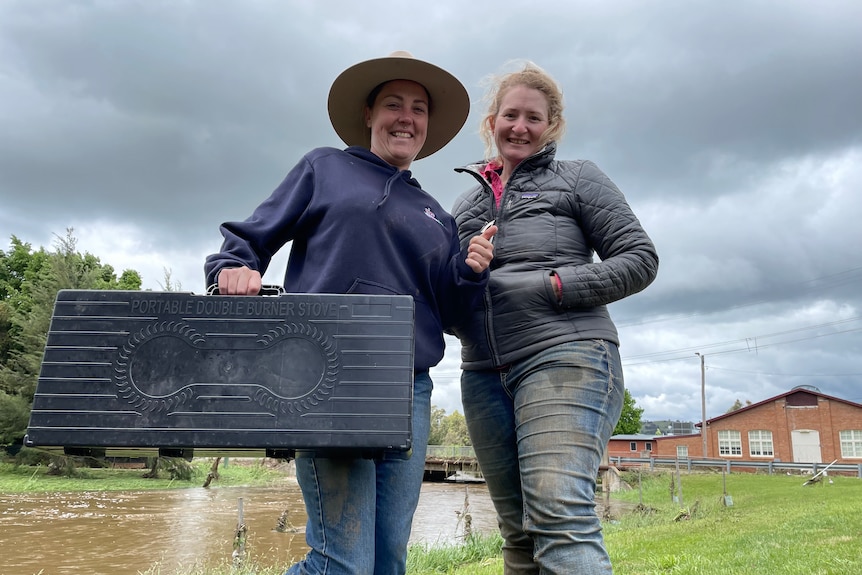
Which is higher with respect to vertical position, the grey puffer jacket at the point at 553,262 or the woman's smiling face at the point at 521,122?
the woman's smiling face at the point at 521,122

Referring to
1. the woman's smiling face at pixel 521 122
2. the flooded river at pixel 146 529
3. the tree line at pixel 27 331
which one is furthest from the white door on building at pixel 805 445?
the woman's smiling face at pixel 521 122

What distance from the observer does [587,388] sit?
1959 millimetres

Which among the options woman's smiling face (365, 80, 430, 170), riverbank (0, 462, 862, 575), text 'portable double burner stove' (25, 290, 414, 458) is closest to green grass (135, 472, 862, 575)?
riverbank (0, 462, 862, 575)

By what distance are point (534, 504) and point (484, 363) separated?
1.69 ft

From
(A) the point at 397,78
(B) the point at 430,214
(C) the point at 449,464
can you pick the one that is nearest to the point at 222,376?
(B) the point at 430,214

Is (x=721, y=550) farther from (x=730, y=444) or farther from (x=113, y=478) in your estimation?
(x=730, y=444)

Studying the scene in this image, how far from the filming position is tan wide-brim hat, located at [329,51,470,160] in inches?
83.0

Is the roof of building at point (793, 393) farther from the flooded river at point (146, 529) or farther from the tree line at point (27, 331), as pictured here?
the tree line at point (27, 331)

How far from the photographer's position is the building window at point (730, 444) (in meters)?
35.6

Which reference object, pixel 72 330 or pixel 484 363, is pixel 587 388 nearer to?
pixel 484 363

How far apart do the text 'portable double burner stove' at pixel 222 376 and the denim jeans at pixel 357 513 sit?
0.70 ft

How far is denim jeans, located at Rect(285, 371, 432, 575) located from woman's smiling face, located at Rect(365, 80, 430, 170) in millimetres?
929

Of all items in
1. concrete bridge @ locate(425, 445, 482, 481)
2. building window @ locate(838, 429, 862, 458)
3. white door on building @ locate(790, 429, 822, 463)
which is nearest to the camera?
building window @ locate(838, 429, 862, 458)

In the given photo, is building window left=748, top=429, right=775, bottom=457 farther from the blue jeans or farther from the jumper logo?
the jumper logo
